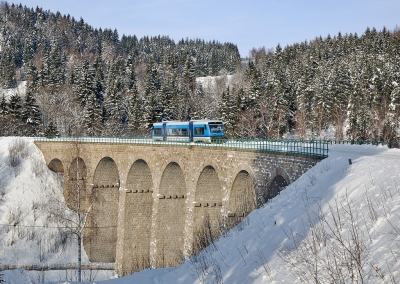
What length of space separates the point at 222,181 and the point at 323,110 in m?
46.1

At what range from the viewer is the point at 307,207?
12820 millimetres

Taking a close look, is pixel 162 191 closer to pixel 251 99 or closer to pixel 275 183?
pixel 275 183

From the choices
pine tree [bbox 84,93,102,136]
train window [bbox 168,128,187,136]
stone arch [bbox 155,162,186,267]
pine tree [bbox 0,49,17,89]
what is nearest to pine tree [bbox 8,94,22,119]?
pine tree [bbox 84,93,102,136]

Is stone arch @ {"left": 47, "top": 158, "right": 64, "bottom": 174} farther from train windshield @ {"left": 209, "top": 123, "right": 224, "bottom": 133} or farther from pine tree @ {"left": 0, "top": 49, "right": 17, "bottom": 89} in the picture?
pine tree @ {"left": 0, "top": 49, "right": 17, "bottom": 89}

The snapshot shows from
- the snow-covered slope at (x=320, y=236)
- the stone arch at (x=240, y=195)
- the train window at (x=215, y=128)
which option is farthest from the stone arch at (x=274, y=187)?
the train window at (x=215, y=128)

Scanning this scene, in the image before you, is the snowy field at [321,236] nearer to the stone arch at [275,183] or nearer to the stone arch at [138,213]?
the stone arch at [275,183]

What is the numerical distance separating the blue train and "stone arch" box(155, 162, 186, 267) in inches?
133

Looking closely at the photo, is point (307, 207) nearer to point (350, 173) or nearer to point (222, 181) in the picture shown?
point (350, 173)

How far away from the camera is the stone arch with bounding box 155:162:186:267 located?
33.0 m

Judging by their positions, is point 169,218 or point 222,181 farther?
point 169,218

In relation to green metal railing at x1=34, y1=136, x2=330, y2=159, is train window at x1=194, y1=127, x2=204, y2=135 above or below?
above

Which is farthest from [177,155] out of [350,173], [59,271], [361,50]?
[361,50]

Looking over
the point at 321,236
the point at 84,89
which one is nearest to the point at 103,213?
the point at 321,236

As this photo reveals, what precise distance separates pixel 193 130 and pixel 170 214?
7397 millimetres
